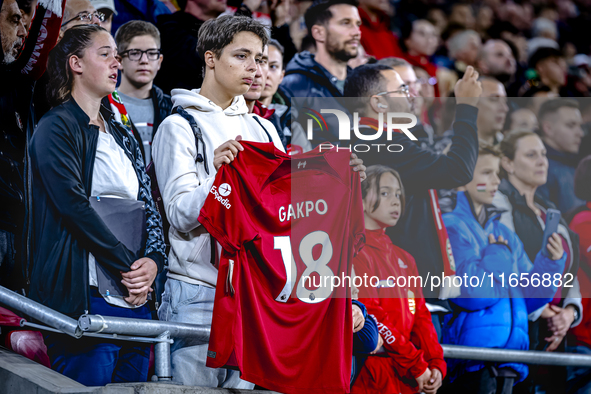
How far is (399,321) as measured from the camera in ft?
14.0

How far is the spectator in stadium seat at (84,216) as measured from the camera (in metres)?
3.52

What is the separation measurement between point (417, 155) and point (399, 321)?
1053 mm

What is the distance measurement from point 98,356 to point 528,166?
3.32m

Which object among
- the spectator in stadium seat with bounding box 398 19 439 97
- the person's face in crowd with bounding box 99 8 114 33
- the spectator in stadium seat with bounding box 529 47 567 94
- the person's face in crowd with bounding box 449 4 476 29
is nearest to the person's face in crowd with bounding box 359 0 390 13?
the spectator in stadium seat with bounding box 398 19 439 97

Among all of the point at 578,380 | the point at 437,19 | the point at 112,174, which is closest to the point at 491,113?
the point at 578,380

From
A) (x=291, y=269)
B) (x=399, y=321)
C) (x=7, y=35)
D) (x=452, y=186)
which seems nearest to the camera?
(x=291, y=269)

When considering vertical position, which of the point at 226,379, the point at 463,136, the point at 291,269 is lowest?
the point at 226,379

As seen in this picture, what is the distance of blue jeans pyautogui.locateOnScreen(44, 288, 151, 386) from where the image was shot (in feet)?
11.5

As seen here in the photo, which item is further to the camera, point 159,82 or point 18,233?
point 159,82

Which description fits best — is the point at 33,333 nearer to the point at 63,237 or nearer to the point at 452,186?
the point at 63,237

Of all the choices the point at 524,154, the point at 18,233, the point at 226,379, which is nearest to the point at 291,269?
the point at 226,379

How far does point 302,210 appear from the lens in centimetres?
354

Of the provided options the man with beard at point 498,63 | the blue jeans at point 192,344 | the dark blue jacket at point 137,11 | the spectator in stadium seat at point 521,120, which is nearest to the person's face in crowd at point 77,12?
the dark blue jacket at point 137,11

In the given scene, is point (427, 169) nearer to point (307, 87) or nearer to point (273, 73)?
point (307, 87)
